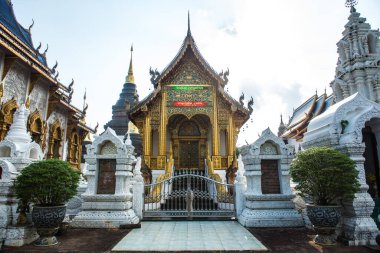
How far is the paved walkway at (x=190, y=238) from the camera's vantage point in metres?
4.55

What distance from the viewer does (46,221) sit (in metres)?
4.70

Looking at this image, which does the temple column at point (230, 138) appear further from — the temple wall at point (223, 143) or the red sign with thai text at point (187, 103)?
the red sign with thai text at point (187, 103)

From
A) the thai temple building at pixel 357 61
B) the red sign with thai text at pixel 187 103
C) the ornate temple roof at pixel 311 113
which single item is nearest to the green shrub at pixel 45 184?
the red sign with thai text at pixel 187 103

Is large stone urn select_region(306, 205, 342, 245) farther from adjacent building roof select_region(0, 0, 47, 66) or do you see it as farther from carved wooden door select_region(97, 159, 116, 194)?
adjacent building roof select_region(0, 0, 47, 66)

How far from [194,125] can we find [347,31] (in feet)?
36.5

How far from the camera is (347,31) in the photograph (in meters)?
15.7

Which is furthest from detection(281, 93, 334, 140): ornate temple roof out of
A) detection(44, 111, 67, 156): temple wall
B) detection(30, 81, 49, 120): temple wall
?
detection(30, 81, 49, 120): temple wall

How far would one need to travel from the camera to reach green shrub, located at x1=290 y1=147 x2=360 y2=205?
4.68m

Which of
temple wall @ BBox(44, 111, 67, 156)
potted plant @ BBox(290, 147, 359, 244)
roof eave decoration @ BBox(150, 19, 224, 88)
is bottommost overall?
potted plant @ BBox(290, 147, 359, 244)

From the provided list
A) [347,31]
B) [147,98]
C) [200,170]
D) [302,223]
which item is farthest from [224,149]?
[347,31]

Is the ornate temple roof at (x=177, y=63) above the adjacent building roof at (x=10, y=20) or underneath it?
underneath

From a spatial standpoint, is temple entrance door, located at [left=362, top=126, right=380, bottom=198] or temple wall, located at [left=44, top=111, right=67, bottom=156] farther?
temple wall, located at [left=44, top=111, right=67, bottom=156]

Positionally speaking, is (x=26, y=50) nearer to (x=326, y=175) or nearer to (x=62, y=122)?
(x=62, y=122)

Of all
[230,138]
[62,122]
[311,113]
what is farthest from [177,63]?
[311,113]
